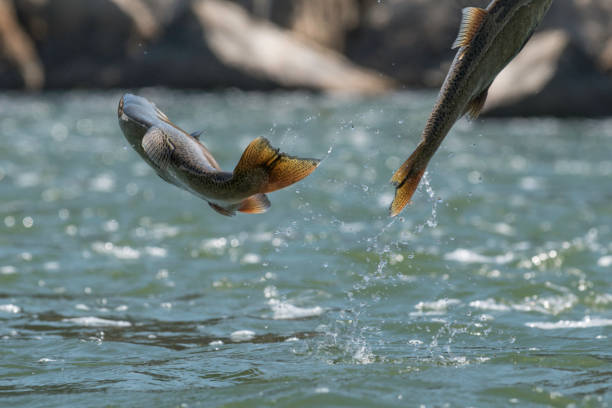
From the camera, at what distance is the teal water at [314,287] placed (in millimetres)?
4793

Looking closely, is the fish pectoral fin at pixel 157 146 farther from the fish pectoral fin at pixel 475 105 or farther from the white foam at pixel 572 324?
the white foam at pixel 572 324

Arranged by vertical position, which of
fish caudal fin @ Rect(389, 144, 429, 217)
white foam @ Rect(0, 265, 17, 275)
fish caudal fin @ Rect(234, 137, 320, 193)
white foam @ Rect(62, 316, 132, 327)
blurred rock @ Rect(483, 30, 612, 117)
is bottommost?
fish caudal fin @ Rect(234, 137, 320, 193)

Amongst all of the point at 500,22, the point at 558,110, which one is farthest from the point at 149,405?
the point at 558,110

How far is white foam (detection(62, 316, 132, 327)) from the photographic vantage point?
20.4 ft

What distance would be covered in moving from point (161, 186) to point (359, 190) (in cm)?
226

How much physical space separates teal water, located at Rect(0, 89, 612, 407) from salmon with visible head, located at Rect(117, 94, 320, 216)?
1092mm

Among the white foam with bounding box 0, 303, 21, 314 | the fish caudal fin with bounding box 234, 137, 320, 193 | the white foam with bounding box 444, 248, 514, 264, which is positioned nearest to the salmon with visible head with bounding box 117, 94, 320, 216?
the fish caudal fin with bounding box 234, 137, 320, 193

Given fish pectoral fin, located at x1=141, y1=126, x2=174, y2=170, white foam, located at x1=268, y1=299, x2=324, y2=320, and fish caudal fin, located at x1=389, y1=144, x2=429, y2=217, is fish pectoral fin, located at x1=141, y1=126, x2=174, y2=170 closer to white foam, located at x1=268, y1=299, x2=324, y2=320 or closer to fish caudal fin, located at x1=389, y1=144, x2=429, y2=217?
fish caudal fin, located at x1=389, y1=144, x2=429, y2=217

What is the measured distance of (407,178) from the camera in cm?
372

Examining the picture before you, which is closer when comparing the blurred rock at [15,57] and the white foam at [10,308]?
the white foam at [10,308]

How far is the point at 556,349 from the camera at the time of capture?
5465 millimetres

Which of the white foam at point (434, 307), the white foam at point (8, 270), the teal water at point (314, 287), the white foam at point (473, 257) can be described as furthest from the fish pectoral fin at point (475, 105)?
the white foam at point (8, 270)

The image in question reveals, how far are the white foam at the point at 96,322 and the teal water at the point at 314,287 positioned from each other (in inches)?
1.0

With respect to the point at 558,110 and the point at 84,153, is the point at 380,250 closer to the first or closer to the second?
the point at 84,153
